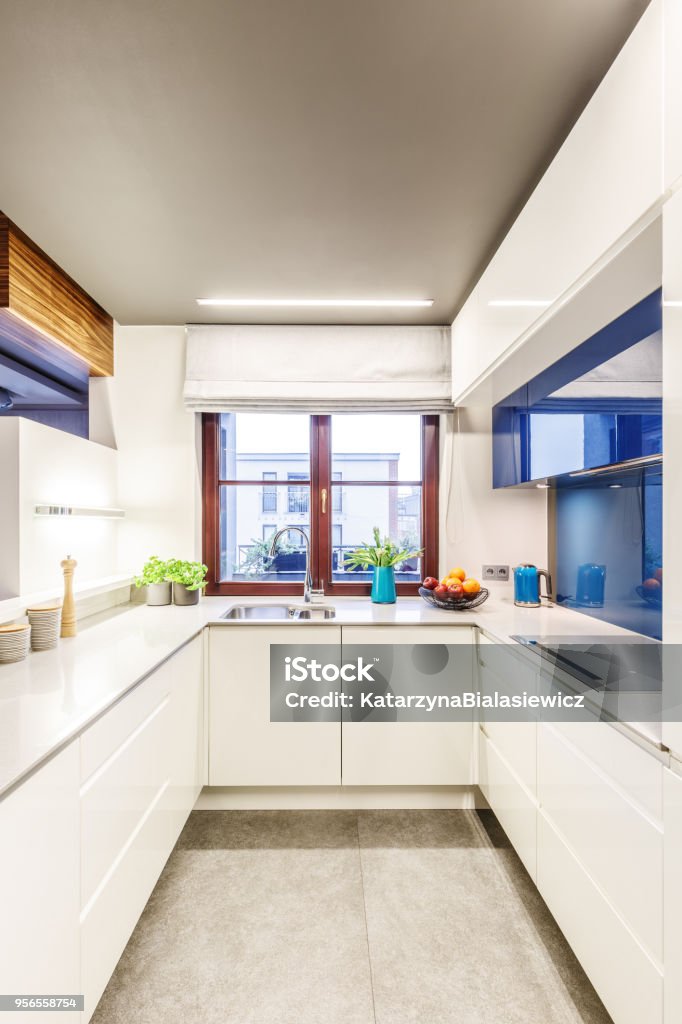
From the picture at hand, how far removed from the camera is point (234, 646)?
8.12ft

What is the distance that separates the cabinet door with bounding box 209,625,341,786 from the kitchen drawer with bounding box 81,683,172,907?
1.74ft

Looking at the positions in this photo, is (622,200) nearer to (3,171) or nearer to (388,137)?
(388,137)

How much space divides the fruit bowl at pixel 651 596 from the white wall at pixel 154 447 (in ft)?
7.22

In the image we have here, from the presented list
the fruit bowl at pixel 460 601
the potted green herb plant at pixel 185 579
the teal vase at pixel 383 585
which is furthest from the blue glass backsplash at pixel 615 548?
the potted green herb plant at pixel 185 579

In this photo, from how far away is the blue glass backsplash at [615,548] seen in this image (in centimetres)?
205

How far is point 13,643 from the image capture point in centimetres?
171

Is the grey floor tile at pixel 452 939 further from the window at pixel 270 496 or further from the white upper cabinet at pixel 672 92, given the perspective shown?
the white upper cabinet at pixel 672 92

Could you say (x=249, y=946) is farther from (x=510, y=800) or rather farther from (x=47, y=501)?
(x=47, y=501)

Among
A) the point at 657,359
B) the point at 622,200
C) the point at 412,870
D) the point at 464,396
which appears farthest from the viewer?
the point at 464,396

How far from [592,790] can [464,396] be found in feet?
6.15

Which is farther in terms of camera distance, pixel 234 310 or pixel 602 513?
pixel 234 310

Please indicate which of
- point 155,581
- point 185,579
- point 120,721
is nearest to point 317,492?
point 185,579

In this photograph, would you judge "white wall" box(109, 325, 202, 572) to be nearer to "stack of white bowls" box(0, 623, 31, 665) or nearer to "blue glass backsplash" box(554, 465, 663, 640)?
"stack of white bowls" box(0, 623, 31, 665)

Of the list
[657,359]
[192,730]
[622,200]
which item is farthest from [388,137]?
[192,730]
